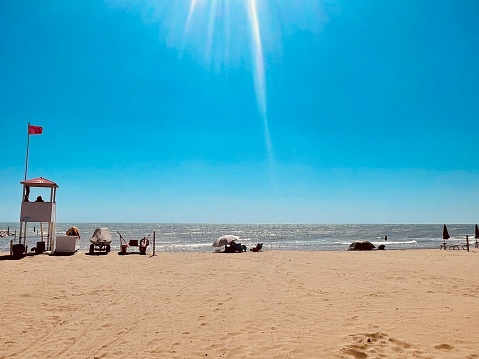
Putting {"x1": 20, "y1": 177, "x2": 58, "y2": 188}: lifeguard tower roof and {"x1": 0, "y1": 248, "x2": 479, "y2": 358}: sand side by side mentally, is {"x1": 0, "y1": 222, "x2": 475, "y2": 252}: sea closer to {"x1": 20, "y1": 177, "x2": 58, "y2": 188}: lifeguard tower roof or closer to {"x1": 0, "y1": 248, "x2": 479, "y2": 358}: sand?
{"x1": 20, "y1": 177, "x2": 58, "y2": 188}: lifeguard tower roof

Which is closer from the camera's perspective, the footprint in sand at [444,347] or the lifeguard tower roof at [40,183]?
the footprint in sand at [444,347]

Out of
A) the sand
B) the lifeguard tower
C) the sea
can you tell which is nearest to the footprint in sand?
the sand

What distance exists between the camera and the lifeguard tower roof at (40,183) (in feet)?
68.9

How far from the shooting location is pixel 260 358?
561cm

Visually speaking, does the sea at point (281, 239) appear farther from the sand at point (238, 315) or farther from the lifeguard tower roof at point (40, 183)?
the sand at point (238, 315)

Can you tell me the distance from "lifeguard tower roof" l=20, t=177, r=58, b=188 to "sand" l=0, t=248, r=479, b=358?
7.73 m

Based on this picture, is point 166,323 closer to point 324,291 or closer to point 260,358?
point 260,358

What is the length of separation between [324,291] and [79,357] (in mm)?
7318

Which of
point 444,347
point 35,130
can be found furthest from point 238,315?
point 35,130

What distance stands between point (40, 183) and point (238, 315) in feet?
58.2

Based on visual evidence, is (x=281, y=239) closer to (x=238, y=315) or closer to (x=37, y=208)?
(x=37, y=208)

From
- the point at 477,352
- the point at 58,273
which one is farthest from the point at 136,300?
the point at 477,352

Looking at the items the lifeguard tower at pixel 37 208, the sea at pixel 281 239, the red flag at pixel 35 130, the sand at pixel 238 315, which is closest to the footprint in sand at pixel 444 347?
the sand at pixel 238 315

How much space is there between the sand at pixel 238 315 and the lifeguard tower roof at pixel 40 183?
7727 mm
